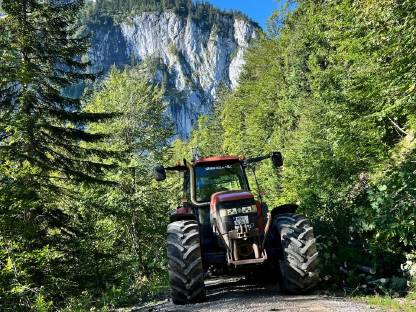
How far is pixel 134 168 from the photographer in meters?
19.1

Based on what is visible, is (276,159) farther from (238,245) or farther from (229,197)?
(238,245)

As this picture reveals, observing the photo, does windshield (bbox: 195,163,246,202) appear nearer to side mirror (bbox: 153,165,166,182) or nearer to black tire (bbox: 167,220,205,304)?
side mirror (bbox: 153,165,166,182)

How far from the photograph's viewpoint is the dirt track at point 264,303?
602cm

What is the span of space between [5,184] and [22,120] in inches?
60.8

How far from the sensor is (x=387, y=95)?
31.5 ft

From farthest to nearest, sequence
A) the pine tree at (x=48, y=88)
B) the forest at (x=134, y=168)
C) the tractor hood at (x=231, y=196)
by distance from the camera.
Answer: the pine tree at (x=48, y=88) → the forest at (x=134, y=168) → the tractor hood at (x=231, y=196)

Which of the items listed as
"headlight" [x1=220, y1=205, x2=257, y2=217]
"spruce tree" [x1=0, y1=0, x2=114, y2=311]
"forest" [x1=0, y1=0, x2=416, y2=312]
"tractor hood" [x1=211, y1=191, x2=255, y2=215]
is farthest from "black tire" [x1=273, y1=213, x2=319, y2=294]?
"spruce tree" [x1=0, y1=0, x2=114, y2=311]

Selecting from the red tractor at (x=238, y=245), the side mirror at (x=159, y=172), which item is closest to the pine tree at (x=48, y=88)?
the side mirror at (x=159, y=172)

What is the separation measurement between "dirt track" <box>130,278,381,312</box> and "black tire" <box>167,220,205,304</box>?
0.68 feet

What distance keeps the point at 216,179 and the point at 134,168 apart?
10.7 m

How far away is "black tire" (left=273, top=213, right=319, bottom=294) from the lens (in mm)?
7020

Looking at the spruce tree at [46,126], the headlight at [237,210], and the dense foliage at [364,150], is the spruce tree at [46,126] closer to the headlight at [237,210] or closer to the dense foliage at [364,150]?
the headlight at [237,210]

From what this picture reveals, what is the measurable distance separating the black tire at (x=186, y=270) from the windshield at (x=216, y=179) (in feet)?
4.88

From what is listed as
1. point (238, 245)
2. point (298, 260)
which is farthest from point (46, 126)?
point (298, 260)
